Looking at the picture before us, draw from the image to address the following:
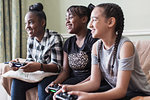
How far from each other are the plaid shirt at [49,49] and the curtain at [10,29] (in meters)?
0.66

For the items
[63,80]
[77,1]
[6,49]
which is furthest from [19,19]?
[63,80]

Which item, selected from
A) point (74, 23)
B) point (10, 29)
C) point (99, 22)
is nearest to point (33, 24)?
point (74, 23)

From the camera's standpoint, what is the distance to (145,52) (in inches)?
55.1

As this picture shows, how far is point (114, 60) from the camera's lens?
38.3 inches

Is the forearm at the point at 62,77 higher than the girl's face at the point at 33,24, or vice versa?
the girl's face at the point at 33,24

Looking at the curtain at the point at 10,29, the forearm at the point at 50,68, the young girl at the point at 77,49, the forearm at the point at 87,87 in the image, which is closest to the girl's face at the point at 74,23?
the young girl at the point at 77,49

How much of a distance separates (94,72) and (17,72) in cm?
62

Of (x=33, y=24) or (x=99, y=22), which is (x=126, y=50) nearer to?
(x=99, y=22)

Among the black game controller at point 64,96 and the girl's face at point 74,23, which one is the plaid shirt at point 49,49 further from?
the black game controller at point 64,96

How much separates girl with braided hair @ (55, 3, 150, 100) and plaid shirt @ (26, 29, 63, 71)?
1.39 feet

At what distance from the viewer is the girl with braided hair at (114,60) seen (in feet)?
2.95

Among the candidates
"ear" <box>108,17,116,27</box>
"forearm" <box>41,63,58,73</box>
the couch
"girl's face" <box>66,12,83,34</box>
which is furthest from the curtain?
"ear" <box>108,17,116,27</box>

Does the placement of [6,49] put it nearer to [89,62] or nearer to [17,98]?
[17,98]

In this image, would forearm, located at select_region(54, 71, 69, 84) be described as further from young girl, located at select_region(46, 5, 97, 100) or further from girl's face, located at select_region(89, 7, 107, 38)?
girl's face, located at select_region(89, 7, 107, 38)
